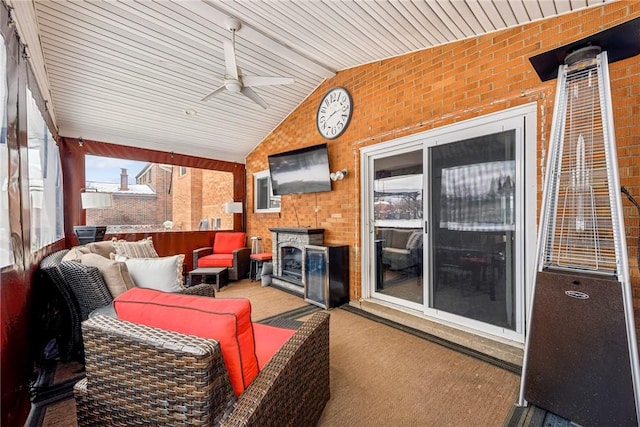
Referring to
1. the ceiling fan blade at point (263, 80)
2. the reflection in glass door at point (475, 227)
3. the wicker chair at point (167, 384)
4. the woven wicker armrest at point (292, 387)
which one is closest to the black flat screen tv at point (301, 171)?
the ceiling fan blade at point (263, 80)

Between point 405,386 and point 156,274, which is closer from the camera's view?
point 405,386

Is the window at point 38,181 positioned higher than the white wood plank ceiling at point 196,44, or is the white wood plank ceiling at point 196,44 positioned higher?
the white wood plank ceiling at point 196,44

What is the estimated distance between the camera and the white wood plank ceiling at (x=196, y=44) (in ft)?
7.97

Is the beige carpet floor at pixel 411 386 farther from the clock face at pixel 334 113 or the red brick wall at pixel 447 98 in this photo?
the clock face at pixel 334 113

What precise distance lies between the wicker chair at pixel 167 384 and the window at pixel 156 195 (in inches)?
171

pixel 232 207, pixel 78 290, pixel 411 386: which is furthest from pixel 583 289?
pixel 232 207

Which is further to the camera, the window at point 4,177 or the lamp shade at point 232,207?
the lamp shade at point 232,207

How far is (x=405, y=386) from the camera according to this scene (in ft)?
6.47

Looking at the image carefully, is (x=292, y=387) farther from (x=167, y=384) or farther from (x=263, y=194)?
(x=263, y=194)

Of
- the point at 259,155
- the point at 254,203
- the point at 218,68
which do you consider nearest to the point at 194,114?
the point at 218,68

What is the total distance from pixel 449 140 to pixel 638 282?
1758 millimetres

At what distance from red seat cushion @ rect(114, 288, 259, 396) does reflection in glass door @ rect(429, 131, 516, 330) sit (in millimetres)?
2388

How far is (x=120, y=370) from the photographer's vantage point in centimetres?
106

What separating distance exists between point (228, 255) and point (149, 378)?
4455mm
